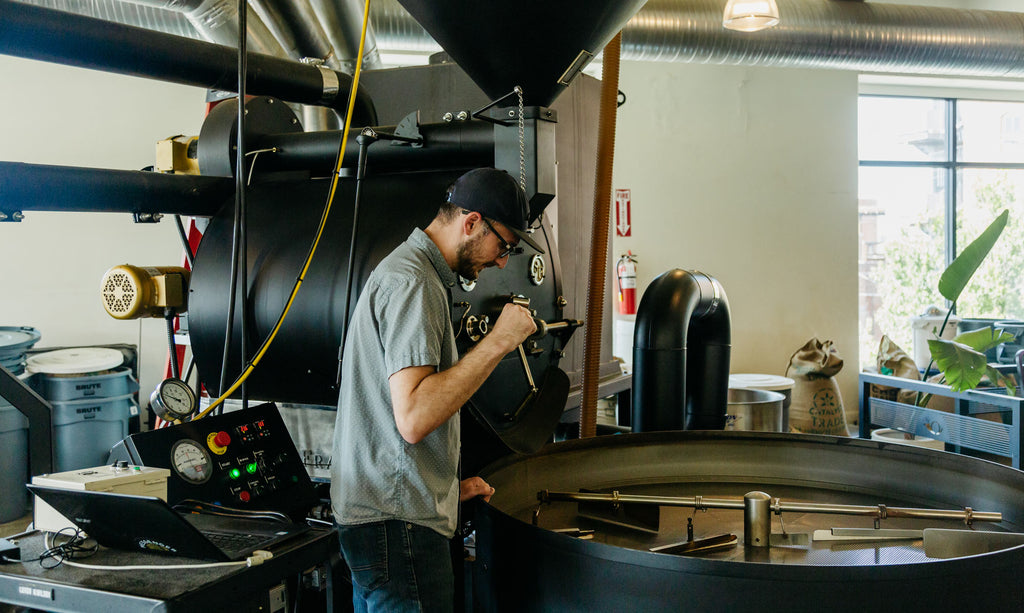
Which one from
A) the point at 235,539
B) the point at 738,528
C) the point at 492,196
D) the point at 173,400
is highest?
the point at 492,196

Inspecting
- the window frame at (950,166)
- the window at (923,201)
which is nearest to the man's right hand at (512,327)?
the window at (923,201)

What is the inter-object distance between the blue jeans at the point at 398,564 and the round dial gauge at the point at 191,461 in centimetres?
32

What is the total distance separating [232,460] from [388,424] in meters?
0.43

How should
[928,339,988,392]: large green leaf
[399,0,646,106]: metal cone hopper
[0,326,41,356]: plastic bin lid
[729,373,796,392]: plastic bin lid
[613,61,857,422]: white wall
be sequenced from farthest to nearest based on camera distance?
[613,61,857,422]: white wall < [729,373,796,392]: plastic bin lid < [0,326,41,356]: plastic bin lid < [928,339,988,392]: large green leaf < [399,0,646,106]: metal cone hopper

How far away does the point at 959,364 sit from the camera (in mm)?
3998

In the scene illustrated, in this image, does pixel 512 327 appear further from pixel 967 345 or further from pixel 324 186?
pixel 967 345

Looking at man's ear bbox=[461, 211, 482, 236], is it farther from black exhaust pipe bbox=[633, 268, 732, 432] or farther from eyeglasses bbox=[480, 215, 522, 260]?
black exhaust pipe bbox=[633, 268, 732, 432]

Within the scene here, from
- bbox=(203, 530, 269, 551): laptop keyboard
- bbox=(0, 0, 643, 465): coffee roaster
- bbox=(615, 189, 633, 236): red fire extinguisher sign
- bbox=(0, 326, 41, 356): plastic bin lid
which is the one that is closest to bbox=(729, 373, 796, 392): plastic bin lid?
bbox=(615, 189, 633, 236): red fire extinguisher sign

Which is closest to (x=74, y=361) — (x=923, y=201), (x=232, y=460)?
(x=232, y=460)

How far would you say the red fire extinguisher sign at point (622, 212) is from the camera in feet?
18.6

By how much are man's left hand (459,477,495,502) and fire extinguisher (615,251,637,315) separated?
3802 mm

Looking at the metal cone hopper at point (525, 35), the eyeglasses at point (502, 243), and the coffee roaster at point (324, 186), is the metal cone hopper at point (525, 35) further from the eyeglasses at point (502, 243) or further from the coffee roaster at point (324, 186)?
the eyeglasses at point (502, 243)

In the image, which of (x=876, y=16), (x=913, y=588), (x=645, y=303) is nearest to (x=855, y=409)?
(x=876, y=16)

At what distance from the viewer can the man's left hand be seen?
1.82 m
